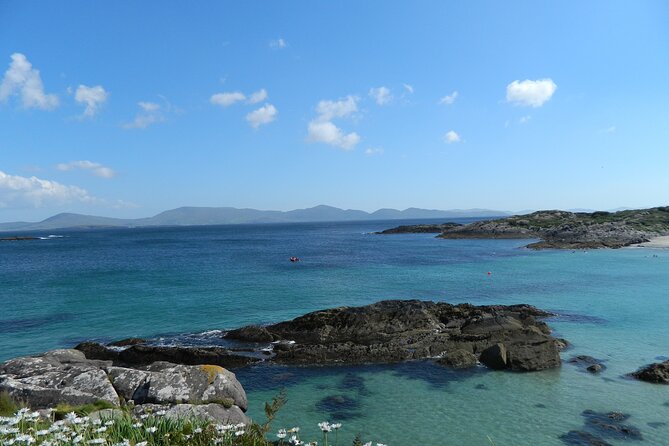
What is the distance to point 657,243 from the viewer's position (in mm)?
80375

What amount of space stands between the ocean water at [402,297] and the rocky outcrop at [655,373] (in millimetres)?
580

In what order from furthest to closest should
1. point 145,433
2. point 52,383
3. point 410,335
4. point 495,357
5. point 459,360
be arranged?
1. point 410,335
2. point 459,360
3. point 495,357
4. point 52,383
5. point 145,433

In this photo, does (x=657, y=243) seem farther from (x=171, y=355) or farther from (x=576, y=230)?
(x=171, y=355)

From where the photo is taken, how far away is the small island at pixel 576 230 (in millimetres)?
85000

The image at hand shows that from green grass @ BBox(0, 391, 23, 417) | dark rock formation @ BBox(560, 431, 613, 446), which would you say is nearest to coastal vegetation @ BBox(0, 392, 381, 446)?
green grass @ BBox(0, 391, 23, 417)

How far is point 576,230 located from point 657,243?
15646 millimetres

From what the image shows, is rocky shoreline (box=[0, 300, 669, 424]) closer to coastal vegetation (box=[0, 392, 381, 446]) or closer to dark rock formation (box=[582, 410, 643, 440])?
coastal vegetation (box=[0, 392, 381, 446])

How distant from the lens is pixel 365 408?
1620 cm

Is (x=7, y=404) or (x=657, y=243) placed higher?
(x=7, y=404)

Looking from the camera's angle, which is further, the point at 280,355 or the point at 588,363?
the point at 280,355

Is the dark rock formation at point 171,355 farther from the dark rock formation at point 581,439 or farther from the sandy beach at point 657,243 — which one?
the sandy beach at point 657,243

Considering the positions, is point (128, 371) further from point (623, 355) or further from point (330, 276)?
point (330, 276)

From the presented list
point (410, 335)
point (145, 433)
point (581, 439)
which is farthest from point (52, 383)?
point (410, 335)

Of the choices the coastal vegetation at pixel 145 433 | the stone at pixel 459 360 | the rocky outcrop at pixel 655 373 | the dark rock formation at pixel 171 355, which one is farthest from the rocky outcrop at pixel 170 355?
the rocky outcrop at pixel 655 373
